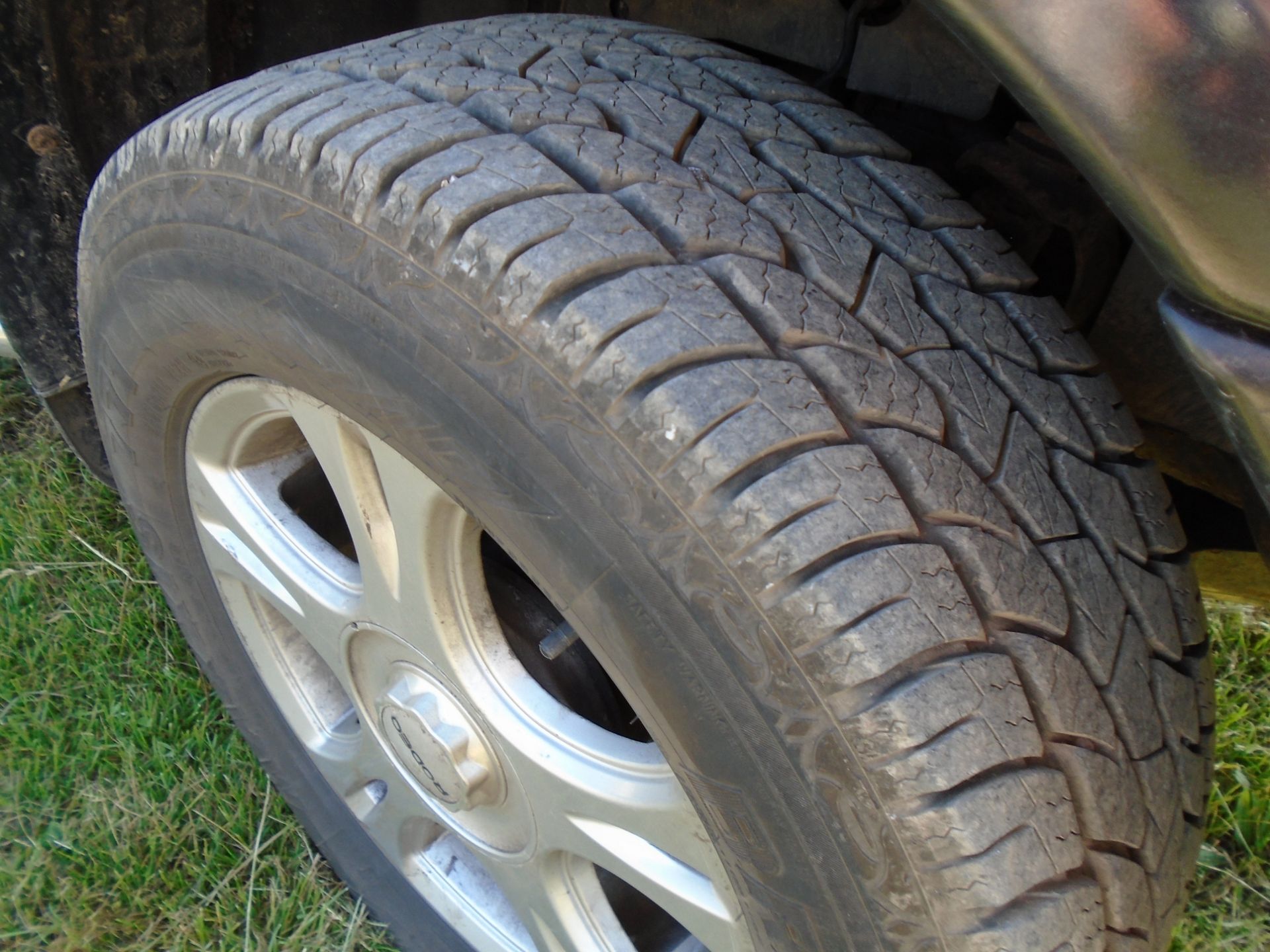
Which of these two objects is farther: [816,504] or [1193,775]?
[1193,775]

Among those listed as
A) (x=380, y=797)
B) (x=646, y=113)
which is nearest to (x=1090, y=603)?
(x=646, y=113)

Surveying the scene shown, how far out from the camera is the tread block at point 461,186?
0.94m

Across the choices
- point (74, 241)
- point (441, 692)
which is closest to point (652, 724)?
point (441, 692)

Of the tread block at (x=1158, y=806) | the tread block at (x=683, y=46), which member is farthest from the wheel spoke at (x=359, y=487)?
the tread block at (x=1158, y=806)

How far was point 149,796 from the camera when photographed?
1.87m

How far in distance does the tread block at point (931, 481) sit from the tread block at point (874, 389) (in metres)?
0.02

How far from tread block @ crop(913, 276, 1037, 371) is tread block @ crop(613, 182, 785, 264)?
0.17m

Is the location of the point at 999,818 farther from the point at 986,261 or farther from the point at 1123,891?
the point at 986,261

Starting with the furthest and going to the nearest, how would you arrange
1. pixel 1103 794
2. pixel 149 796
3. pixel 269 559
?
pixel 149 796 < pixel 269 559 < pixel 1103 794

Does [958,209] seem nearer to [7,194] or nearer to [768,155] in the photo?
[768,155]

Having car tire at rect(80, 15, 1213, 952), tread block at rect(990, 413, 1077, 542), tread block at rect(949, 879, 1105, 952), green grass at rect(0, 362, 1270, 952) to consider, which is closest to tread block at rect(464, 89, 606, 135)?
car tire at rect(80, 15, 1213, 952)

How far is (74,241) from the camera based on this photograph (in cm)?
176

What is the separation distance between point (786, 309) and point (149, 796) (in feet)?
5.21

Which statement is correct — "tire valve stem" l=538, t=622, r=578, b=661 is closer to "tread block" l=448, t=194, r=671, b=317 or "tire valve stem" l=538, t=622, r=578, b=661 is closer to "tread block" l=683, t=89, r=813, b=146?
"tread block" l=448, t=194, r=671, b=317
